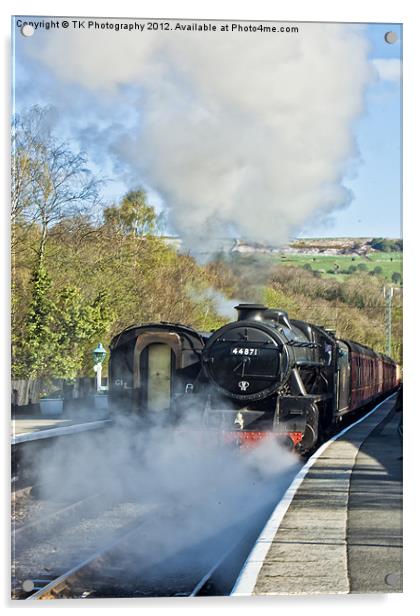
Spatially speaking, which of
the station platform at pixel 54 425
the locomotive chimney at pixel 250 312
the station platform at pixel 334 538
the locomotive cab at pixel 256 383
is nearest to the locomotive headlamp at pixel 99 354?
the station platform at pixel 54 425

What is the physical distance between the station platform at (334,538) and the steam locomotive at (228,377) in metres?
1.29

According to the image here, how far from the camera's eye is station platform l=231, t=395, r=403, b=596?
6.58 meters

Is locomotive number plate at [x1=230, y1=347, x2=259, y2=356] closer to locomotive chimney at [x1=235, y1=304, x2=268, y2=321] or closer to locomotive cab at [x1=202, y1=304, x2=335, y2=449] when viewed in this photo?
locomotive cab at [x1=202, y1=304, x2=335, y2=449]

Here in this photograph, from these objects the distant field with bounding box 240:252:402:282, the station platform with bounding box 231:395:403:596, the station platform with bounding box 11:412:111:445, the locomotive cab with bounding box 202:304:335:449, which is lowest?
the station platform with bounding box 231:395:403:596

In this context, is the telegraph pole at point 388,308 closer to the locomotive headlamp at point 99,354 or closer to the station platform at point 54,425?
the station platform at point 54,425

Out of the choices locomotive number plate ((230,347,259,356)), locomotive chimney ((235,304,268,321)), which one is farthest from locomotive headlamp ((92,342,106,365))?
locomotive chimney ((235,304,268,321))

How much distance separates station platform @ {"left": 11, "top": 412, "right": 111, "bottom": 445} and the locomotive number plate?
179 cm

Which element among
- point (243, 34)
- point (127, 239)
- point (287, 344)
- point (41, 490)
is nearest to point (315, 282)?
point (287, 344)

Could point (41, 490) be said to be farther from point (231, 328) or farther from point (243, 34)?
point (243, 34)

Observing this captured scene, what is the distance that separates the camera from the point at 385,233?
7367mm

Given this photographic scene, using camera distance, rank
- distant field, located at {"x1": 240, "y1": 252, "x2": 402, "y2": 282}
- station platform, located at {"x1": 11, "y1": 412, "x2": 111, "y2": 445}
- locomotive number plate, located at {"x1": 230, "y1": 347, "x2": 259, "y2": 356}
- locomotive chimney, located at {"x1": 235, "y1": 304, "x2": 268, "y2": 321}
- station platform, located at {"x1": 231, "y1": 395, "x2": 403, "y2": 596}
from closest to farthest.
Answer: station platform, located at {"x1": 231, "y1": 395, "x2": 403, "y2": 596} < distant field, located at {"x1": 240, "y1": 252, "x2": 402, "y2": 282} < station platform, located at {"x1": 11, "y1": 412, "x2": 111, "y2": 445} < locomotive number plate, located at {"x1": 230, "y1": 347, "x2": 259, "y2": 356} < locomotive chimney, located at {"x1": 235, "y1": 304, "x2": 268, "y2": 321}

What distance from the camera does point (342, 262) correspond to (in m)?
8.19

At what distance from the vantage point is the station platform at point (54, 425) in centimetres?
865

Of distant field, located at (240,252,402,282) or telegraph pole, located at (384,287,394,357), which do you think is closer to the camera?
distant field, located at (240,252,402,282)
